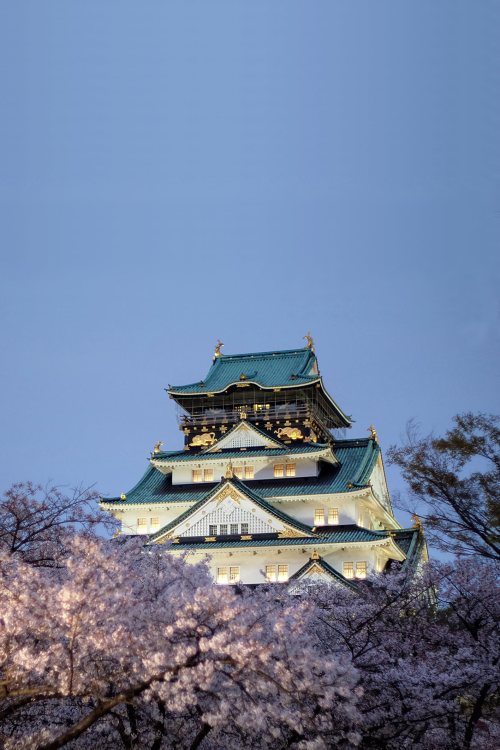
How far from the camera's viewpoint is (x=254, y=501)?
51.2m

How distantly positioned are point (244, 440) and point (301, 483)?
5.10 m

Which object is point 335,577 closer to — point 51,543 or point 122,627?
point 51,543

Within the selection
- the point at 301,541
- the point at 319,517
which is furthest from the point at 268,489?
the point at 301,541

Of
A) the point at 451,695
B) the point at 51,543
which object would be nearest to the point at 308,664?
the point at 451,695

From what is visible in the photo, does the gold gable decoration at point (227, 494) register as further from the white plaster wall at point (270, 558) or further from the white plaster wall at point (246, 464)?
the white plaster wall at point (246, 464)

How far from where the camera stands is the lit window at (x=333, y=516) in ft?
176

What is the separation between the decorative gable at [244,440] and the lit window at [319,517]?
5195 mm

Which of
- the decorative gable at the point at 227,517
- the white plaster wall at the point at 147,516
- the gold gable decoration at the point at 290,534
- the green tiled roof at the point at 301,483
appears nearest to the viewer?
the gold gable decoration at the point at 290,534

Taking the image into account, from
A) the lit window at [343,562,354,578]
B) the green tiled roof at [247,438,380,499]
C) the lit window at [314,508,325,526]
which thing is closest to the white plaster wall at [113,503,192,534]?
the green tiled roof at [247,438,380,499]

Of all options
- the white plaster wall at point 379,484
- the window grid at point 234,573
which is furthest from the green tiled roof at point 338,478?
the window grid at point 234,573

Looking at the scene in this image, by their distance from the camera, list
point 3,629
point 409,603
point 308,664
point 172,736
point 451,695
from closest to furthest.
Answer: point 308,664 < point 3,629 < point 172,736 < point 451,695 < point 409,603

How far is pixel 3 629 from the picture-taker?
1914cm

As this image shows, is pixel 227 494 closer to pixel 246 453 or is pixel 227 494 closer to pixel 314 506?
pixel 246 453

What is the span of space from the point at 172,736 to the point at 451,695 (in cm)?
865
